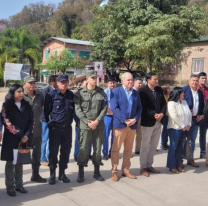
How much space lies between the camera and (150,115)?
5312 mm

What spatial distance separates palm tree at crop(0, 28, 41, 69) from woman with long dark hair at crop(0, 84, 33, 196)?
30839mm

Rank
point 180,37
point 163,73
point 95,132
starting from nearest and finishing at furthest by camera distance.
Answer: point 95,132 < point 180,37 < point 163,73

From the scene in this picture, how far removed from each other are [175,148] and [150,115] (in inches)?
34.1

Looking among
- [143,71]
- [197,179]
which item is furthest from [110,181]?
[143,71]

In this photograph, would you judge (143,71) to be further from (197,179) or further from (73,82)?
(197,179)

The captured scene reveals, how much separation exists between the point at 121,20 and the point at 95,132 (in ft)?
50.0

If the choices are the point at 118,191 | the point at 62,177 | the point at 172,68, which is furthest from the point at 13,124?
the point at 172,68

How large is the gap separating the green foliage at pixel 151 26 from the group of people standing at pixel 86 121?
36.2ft

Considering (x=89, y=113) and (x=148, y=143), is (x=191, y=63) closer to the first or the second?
(x=148, y=143)

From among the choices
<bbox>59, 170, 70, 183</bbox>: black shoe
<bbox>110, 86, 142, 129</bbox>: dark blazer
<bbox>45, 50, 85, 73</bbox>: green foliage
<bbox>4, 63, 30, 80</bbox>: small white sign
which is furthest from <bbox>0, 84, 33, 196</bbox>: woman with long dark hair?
<bbox>45, 50, 85, 73</bbox>: green foliage

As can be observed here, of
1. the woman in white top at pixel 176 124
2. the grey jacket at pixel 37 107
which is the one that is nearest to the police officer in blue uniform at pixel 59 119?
the grey jacket at pixel 37 107

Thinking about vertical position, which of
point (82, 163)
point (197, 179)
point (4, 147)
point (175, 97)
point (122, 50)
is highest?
point (122, 50)

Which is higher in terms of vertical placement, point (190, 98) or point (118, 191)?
point (190, 98)

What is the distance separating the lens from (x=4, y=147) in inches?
165
